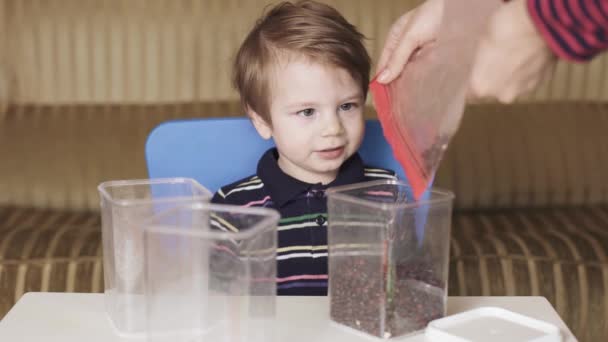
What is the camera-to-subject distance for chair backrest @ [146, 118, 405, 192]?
56.6 inches

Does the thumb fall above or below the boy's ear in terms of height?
above

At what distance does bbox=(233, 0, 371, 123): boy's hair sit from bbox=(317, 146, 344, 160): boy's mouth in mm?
121

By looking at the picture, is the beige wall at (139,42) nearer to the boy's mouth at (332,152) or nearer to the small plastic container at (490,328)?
the boy's mouth at (332,152)

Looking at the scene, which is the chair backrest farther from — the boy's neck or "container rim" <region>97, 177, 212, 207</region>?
"container rim" <region>97, 177, 212, 207</region>

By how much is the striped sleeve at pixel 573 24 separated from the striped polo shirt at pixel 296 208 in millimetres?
552

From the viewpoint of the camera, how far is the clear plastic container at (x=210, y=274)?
0.85 meters

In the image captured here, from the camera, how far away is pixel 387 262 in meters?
0.92

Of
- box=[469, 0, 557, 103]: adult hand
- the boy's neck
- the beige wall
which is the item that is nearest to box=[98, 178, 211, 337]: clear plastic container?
box=[469, 0, 557, 103]: adult hand

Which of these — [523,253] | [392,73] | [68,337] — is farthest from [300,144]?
[523,253]

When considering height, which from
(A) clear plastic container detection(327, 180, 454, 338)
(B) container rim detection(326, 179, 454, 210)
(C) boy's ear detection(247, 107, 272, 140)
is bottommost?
(A) clear plastic container detection(327, 180, 454, 338)

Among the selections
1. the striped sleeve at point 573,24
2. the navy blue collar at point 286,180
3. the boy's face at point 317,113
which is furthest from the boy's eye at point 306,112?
the striped sleeve at point 573,24

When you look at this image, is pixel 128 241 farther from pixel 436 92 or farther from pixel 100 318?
pixel 436 92

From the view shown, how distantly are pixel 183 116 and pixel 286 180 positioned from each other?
3.64 ft

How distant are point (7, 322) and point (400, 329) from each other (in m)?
0.48
